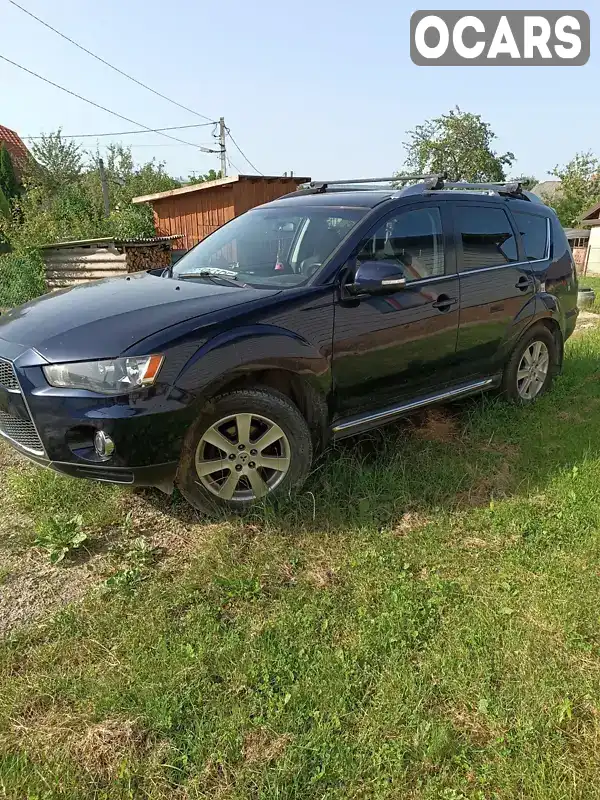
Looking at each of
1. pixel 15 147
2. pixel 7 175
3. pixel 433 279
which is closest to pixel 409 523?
pixel 433 279

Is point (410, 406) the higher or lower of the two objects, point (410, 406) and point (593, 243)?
the lower

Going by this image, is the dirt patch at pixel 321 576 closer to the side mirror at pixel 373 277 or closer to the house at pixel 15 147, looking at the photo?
the side mirror at pixel 373 277

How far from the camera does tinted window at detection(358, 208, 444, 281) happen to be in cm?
366

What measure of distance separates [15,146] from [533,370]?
122ft

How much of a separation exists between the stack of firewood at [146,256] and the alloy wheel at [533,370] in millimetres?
7739

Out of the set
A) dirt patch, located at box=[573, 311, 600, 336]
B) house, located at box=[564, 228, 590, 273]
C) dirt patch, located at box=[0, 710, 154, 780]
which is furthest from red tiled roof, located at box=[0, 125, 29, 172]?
dirt patch, located at box=[0, 710, 154, 780]

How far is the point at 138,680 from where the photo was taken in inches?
85.3

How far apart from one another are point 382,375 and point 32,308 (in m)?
2.13

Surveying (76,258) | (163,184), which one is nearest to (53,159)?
(163,184)

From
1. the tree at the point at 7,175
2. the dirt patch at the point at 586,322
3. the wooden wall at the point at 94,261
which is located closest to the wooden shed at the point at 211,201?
the wooden wall at the point at 94,261

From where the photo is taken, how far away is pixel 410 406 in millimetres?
3916

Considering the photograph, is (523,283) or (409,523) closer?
(409,523)

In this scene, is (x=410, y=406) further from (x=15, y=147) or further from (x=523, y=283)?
(x=15, y=147)

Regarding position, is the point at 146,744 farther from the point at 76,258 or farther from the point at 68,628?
the point at 76,258
